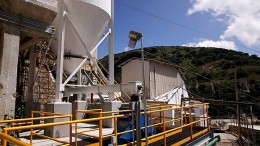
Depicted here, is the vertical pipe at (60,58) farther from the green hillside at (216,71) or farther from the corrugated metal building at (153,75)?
the green hillside at (216,71)

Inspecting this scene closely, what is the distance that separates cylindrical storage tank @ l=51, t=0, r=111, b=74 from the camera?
930 centimetres

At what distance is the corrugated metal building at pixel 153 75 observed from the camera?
2347 centimetres

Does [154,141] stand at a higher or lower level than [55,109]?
lower

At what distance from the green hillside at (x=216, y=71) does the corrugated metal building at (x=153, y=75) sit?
257 inches

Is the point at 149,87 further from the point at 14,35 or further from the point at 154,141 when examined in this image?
the point at 14,35

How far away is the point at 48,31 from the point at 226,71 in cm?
6772

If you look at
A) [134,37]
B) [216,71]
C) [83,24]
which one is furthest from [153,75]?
[216,71]

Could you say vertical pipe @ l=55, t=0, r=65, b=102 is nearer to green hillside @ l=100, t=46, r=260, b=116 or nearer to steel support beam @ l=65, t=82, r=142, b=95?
steel support beam @ l=65, t=82, r=142, b=95

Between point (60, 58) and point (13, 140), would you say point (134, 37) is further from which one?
point (60, 58)

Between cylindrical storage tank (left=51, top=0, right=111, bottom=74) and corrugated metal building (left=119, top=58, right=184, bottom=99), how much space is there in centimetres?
1333

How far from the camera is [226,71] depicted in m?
66.2

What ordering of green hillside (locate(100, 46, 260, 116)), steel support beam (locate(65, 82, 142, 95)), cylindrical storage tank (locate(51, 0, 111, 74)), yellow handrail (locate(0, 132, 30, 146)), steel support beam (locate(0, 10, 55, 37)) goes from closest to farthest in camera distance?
1. yellow handrail (locate(0, 132, 30, 146))
2. steel support beam (locate(0, 10, 55, 37))
3. steel support beam (locate(65, 82, 142, 95))
4. cylindrical storage tank (locate(51, 0, 111, 74))
5. green hillside (locate(100, 46, 260, 116))

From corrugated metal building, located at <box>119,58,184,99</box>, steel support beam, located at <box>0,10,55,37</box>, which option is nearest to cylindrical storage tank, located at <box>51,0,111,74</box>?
steel support beam, located at <box>0,10,55,37</box>

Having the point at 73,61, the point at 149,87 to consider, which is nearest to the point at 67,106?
the point at 73,61
